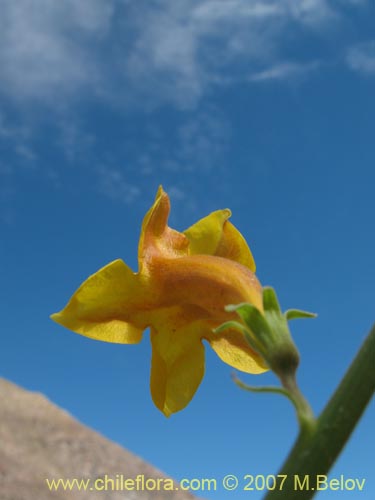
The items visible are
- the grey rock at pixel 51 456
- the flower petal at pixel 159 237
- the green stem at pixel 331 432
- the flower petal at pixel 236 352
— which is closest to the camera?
the green stem at pixel 331 432

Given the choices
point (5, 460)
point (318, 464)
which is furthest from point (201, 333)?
point (5, 460)

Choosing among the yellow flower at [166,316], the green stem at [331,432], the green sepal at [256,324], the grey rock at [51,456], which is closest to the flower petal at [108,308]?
the yellow flower at [166,316]

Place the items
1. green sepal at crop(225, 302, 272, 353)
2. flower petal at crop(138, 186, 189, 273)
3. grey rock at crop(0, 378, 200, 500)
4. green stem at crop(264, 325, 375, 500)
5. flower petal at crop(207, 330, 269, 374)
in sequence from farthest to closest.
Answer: grey rock at crop(0, 378, 200, 500), flower petal at crop(138, 186, 189, 273), flower petal at crop(207, 330, 269, 374), green sepal at crop(225, 302, 272, 353), green stem at crop(264, 325, 375, 500)

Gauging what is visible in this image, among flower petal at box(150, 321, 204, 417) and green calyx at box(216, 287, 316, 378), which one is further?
flower petal at box(150, 321, 204, 417)

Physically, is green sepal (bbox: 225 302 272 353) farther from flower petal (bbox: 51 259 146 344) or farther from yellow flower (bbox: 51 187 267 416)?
flower petal (bbox: 51 259 146 344)

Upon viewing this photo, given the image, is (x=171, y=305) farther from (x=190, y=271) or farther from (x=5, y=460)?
(x=5, y=460)

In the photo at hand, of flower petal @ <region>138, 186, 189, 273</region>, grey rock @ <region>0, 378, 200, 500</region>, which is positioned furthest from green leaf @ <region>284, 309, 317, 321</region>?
grey rock @ <region>0, 378, 200, 500</region>

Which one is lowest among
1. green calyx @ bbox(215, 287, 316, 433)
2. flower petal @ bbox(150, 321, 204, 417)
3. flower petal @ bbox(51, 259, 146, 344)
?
green calyx @ bbox(215, 287, 316, 433)

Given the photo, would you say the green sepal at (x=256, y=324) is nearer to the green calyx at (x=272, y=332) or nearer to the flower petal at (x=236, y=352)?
the green calyx at (x=272, y=332)
